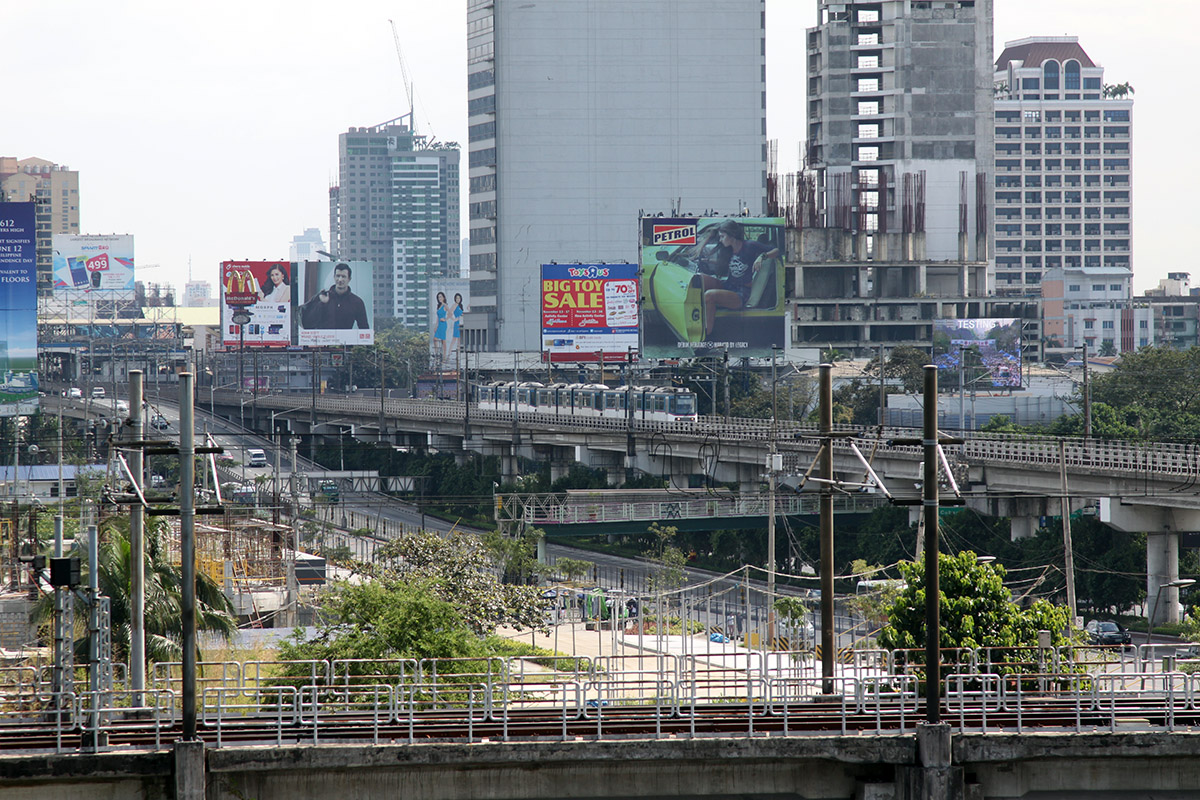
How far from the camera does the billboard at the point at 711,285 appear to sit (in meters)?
123

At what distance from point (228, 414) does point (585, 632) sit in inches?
4055

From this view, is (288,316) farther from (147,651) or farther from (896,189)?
(147,651)

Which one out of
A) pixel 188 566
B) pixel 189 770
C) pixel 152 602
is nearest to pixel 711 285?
pixel 152 602

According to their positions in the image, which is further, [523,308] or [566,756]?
[523,308]

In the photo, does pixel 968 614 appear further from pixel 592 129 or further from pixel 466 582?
pixel 592 129

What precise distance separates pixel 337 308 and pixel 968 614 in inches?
4175

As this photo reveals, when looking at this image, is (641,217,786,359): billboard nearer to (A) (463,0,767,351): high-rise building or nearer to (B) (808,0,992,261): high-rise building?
Answer: (B) (808,0,992,261): high-rise building

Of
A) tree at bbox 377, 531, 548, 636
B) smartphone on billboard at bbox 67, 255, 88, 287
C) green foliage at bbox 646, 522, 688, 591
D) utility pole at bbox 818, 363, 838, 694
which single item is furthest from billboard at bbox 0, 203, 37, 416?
smartphone on billboard at bbox 67, 255, 88, 287

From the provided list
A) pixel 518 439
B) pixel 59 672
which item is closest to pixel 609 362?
pixel 518 439

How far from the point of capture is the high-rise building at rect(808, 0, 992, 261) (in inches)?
6344

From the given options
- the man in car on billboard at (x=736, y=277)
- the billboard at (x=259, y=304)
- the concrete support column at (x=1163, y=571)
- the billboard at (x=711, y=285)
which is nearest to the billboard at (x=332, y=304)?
the billboard at (x=259, y=304)

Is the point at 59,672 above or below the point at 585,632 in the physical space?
above

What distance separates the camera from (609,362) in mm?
126438

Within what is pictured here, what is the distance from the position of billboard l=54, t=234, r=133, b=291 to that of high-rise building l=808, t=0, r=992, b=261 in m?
81.6
